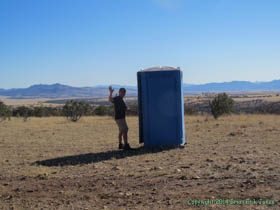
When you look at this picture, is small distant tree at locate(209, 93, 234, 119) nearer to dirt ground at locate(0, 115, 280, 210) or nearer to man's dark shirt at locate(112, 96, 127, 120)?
dirt ground at locate(0, 115, 280, 210)

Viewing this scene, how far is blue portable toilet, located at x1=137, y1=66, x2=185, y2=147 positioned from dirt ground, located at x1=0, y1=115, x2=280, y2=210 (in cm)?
49

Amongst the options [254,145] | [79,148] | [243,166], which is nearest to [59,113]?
[79,148]

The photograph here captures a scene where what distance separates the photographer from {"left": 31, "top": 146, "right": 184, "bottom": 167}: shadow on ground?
27.6 ft

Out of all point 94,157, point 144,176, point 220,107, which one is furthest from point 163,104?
point 220,107

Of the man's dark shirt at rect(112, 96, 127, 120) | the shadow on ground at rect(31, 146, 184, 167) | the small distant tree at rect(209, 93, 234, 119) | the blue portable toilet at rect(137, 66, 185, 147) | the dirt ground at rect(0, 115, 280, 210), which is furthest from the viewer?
the small distant tree at rect(209, 93, 234, 119)

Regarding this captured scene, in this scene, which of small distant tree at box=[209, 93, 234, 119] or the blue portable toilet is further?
small distant tree at box=[209, 93, 234, 119]

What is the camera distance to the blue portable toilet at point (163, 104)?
32.1 ft

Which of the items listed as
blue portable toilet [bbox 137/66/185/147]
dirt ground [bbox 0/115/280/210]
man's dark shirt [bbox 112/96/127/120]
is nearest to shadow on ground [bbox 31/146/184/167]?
dirt ground [bbox 0/115/280/210]

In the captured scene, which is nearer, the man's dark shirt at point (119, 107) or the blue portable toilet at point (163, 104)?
the man's dark shirt at point (119, 107)

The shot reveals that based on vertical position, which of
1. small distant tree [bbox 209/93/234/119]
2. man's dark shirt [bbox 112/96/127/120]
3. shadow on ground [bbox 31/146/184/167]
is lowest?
shadow on ground [bbox 31/146/184/167]

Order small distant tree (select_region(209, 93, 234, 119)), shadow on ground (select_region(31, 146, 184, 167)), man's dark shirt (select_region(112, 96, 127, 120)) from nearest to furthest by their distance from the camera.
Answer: shadow on ground (select_region(31, 146, 184, 167)), man's dark shirt (select_region(112, 96, 127, 120)), small distant tree (select_region(209, 93, 234, 119))

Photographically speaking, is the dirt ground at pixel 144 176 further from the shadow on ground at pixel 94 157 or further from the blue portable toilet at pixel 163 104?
the blue portable toilet at pixel 163 104

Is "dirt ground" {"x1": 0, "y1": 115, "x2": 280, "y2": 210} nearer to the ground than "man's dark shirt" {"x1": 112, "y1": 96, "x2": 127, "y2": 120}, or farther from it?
nearer to the ground

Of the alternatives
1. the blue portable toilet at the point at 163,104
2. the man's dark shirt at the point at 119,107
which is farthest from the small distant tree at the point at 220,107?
the man's dark shirt at the point at 119,107
